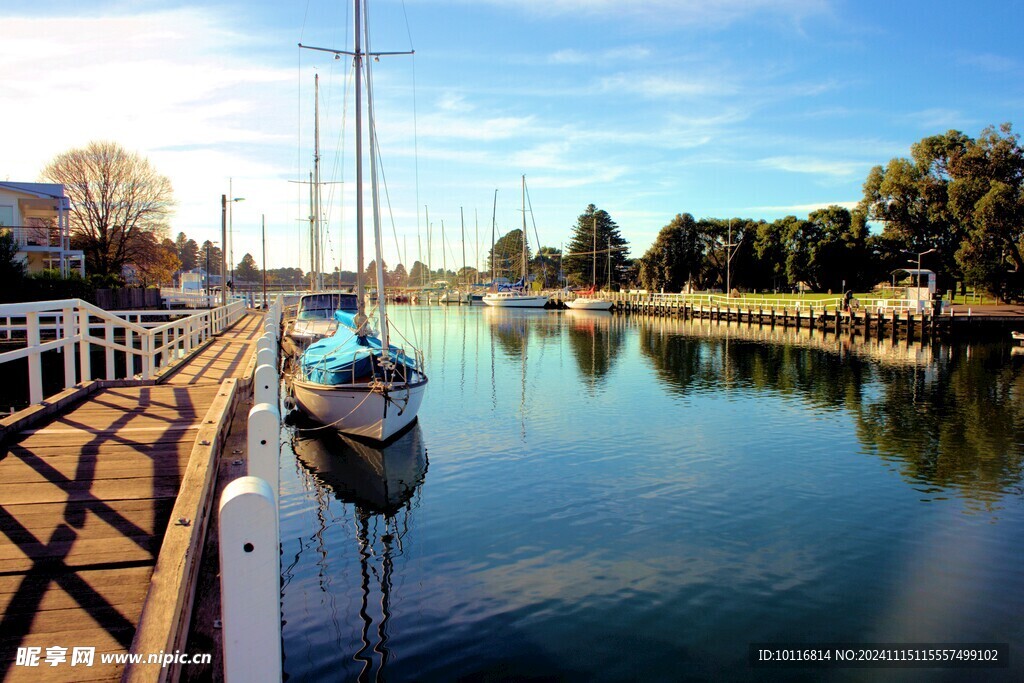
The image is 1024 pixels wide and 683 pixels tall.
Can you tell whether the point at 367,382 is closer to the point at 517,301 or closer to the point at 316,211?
the point at 316,211

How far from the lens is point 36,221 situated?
54.5 metres

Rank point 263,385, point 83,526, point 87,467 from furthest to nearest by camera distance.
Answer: point 263,385 → point 87,467 → point 83,526

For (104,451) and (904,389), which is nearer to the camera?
(104,451)

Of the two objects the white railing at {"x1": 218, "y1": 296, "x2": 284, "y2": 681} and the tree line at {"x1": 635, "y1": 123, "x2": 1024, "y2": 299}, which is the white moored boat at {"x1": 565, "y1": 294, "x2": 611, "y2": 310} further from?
the white railing at {"x1": 218, "y1": 296, "x2": 284, "y2": 681}

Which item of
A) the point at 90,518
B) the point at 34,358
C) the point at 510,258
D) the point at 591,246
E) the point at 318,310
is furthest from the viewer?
the point at 510,258

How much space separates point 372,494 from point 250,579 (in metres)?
11.4

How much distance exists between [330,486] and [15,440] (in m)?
7.74

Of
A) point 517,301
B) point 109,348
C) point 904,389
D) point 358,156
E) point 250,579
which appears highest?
point 358,156

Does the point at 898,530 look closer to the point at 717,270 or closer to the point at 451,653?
the point at 451,653

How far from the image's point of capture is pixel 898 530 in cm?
1247

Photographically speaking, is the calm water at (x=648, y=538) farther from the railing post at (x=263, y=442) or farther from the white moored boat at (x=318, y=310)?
the white moored boat at (x=318, y=310)

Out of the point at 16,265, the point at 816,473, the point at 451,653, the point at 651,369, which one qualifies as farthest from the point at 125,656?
the point at 16,265

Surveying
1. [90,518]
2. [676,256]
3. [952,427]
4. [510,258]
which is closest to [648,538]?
[90,518]

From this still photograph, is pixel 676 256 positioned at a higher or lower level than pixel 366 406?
higher
